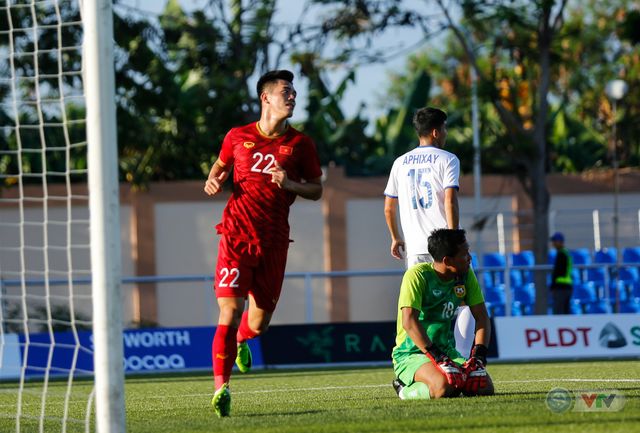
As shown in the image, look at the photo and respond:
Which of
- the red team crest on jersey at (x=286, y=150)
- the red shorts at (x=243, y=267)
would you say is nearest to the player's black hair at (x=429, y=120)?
the red team crest on jersey at (x=286, y=150)

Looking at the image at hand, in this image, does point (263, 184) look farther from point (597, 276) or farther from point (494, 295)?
point (597, 276)

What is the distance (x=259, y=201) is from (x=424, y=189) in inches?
58.5

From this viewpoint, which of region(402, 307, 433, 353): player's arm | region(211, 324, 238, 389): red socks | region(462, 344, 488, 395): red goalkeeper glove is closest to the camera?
region(211, 324, 238, 389): red socks

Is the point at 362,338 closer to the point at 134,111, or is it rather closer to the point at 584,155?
the point at 134,111

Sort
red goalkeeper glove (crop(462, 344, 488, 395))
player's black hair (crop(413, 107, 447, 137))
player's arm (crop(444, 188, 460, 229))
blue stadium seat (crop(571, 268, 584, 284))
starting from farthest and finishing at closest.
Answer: blue stadium seat (crop(571, 268, 584, 284)), player's black hair (crop(413, 107, 447, 137)), player's arm (crop(444, 188, 460, 229)), red goalkeeper glove (crop(462, 344, 488, 395))

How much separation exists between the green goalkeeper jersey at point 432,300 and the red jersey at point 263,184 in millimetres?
909

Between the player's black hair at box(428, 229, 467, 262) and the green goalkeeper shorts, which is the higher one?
the player's black hair at box(428, 229, 467, 262)

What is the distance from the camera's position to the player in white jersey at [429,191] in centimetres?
912

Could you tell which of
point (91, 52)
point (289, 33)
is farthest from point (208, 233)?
point (91, 52)

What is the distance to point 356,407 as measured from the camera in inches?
320

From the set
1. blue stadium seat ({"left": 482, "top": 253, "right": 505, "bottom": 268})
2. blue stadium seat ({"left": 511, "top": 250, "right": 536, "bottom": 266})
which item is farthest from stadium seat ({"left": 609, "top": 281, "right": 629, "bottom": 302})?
blue stadium seat ({"left": 482, "top": 253, "right": 505, "bottom": 268})

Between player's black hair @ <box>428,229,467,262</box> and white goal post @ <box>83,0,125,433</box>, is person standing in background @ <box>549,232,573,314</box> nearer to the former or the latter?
player's black hair @ <box>428,229,467,262</box>

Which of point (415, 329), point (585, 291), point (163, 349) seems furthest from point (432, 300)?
point (585, 291)

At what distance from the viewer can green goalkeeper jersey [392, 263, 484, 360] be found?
8.55 meters
